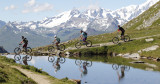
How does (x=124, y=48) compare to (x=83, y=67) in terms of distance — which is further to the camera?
(x=124, y=48)

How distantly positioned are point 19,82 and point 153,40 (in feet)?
176

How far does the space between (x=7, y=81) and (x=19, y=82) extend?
1.09 metres

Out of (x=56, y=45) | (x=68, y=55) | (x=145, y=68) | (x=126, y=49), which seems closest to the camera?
(x=145, y=68)

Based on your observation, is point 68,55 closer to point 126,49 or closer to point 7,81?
point 126,49

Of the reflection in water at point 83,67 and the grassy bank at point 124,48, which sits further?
the grassy bank at point 124,48

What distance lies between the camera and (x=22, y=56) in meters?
62.3

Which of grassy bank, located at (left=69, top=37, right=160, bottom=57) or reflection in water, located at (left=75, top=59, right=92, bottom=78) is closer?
reflection in water, located at (left=75, top=59, right=92, bottom=78)

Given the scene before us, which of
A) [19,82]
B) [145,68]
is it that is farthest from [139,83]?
[19,82]

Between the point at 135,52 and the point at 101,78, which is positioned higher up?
the point at 135,52

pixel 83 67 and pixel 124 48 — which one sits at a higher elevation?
pixel 124 48

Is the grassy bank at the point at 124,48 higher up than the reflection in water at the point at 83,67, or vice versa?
the grassy bank at the point at 124,48

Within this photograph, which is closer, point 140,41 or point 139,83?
point 139,83

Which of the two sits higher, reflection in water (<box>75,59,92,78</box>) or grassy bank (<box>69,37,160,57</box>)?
grassy bank (<box>69,37,160,57</box>)

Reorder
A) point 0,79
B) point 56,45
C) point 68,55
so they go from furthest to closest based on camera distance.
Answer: point 68,55 → point 56,45 → point 0,79
